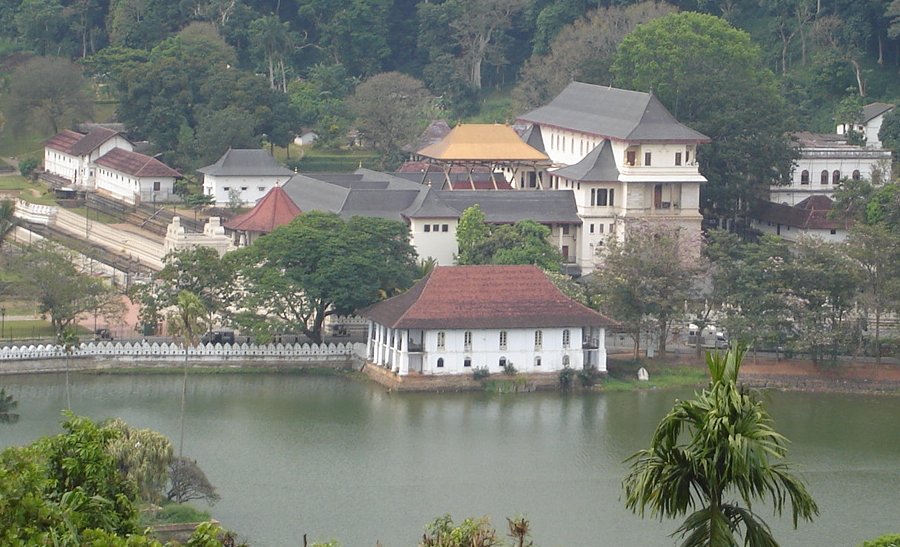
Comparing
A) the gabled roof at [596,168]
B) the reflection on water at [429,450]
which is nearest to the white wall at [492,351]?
the reflection on water at [429,450]

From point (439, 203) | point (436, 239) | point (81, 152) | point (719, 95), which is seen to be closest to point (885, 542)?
point (436, 239)

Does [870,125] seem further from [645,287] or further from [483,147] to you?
[645,287]

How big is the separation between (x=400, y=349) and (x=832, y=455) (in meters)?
10.5

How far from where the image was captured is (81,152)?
74188 mm

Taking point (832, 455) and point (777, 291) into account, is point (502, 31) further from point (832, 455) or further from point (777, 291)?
point (832, 455)

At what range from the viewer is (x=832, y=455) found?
42.6 metres

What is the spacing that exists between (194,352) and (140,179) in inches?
874

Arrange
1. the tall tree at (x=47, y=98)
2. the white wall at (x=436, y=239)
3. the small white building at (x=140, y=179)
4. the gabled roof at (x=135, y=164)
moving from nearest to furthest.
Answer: the white wall at (x=436, y=239) → the small white building at (x=140, y=179) → the gabled roof at (x=135, y=164) → the tall tree at (x=47, y=98)

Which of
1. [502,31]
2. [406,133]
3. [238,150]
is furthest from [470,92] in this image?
[238,150]

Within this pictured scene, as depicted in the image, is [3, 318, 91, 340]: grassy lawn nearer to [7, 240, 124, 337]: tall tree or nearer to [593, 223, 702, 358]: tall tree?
[7, 240, 124, 337]: tall tree

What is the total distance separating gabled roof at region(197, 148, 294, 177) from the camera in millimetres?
68812

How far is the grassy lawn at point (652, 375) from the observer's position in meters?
49.2

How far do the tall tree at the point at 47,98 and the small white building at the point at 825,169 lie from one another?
26.9 metres

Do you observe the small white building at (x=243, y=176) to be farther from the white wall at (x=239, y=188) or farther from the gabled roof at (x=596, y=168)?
the gabled roof at (x=596, y=168)
